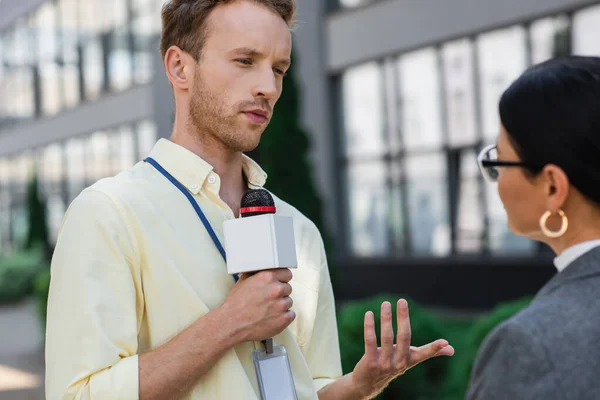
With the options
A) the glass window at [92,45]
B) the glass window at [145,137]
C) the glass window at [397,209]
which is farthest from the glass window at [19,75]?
the glass window at [397,209]

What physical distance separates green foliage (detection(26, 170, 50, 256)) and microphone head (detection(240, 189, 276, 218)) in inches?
1038

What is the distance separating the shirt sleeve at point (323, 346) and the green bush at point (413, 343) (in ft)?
11.5

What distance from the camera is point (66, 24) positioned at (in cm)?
2952

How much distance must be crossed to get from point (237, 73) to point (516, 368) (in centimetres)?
101

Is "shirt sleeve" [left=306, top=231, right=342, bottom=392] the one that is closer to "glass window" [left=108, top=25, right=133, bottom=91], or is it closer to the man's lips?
the man's lips

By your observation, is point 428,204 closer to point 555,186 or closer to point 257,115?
point 257,115

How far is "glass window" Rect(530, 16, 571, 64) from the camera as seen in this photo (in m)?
12.1

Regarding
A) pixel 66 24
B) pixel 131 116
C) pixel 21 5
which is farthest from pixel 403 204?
pixel 21 5

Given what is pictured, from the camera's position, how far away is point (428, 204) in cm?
1429

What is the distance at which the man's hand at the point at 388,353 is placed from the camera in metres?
2.11

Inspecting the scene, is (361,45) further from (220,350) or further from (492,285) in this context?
(220,350)

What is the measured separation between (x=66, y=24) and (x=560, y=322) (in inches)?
1179

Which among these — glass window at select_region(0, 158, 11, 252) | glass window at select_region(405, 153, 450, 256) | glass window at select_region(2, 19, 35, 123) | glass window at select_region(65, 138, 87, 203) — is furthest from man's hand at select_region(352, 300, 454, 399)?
glass window at select_region(0, 158, 11, 252)

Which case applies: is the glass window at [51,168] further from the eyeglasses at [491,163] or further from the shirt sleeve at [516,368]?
the shirt sleeve at [516,368]
